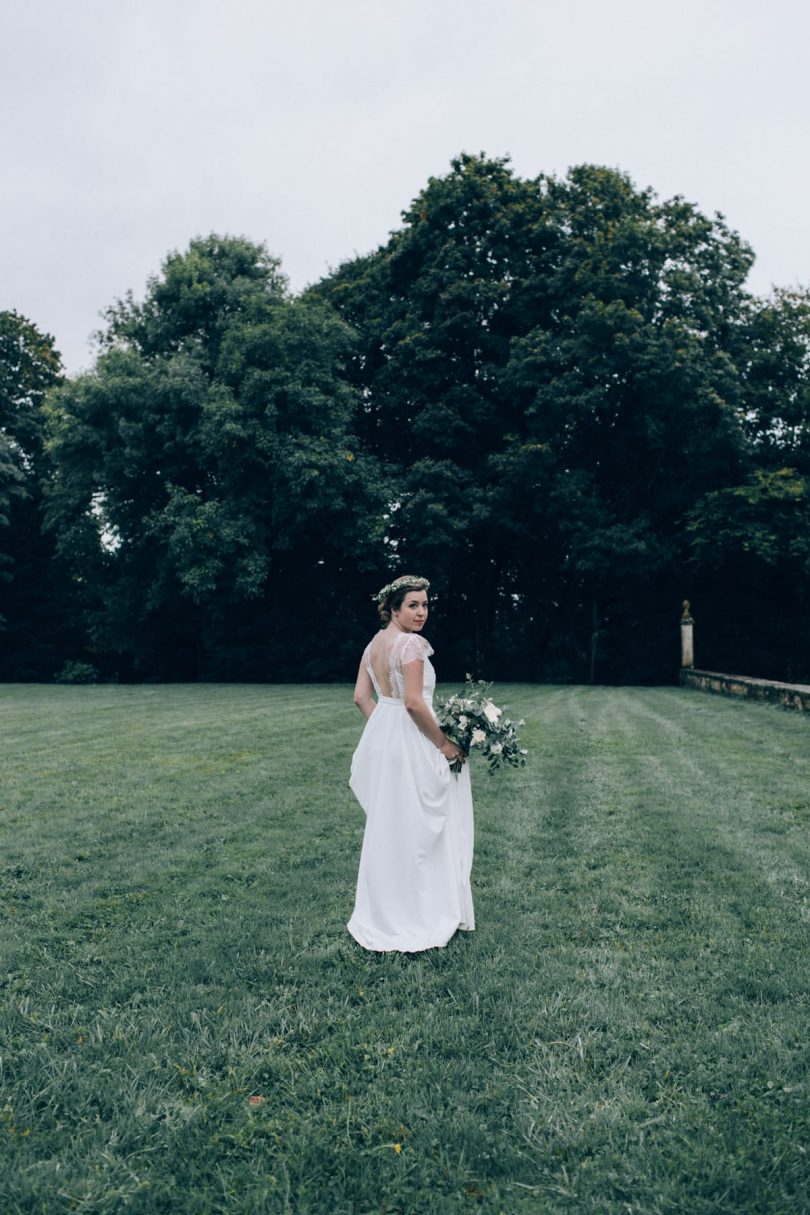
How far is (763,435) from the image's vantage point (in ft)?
92.1

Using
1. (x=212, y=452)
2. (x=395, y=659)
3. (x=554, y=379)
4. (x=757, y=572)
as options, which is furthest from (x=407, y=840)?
(x=757, y=572)

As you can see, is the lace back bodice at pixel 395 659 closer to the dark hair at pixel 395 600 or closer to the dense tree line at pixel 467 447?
the dark hair at pixel 395 600

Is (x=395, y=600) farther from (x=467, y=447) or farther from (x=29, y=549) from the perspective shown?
(x=29, y=549)

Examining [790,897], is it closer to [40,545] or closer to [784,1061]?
[784,1061]

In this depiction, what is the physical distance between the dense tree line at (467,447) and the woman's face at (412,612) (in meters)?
19.9

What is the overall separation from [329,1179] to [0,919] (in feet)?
11.0

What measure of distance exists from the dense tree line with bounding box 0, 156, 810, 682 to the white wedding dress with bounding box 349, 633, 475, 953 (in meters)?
20.1

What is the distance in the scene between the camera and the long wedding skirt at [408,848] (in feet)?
15.8

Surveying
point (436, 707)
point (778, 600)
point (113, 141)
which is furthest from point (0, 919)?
point (778, 600)

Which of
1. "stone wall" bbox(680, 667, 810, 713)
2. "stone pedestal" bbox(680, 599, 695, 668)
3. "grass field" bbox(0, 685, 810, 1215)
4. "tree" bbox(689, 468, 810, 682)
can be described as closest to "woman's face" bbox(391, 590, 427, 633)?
"grass field" bbox(0, 685, 810, 1215)

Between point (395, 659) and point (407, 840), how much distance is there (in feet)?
3.36

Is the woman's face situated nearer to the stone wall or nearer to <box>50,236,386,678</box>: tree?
the stone wall

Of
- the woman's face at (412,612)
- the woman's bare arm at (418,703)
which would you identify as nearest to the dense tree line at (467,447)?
the woman's face at (412,612)

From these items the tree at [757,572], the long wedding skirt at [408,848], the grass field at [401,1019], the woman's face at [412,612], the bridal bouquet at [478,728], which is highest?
the tree at [757,572]
